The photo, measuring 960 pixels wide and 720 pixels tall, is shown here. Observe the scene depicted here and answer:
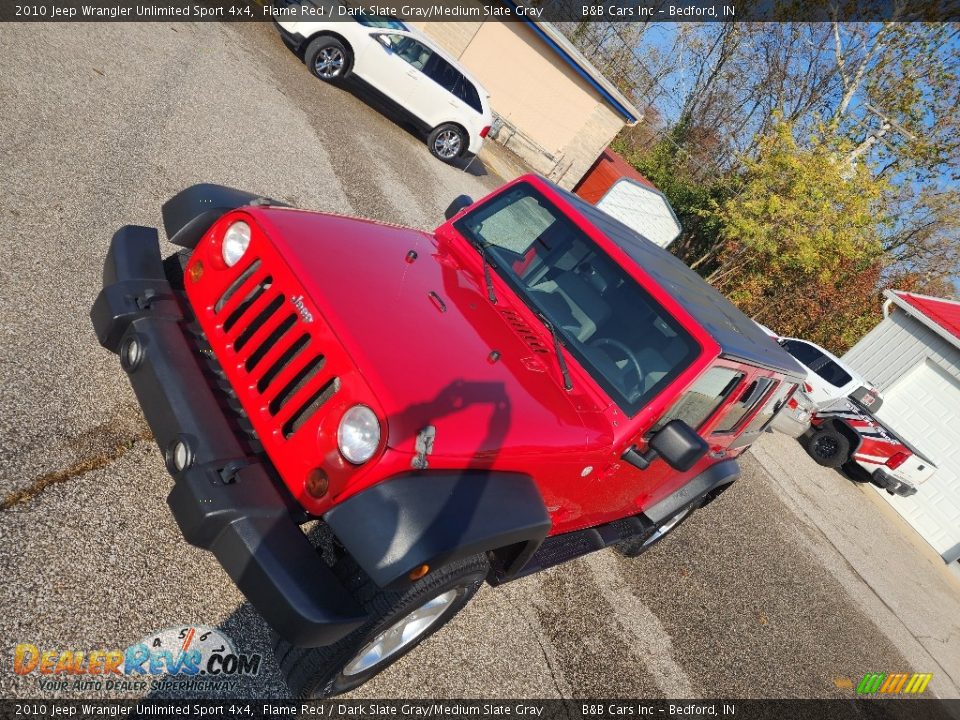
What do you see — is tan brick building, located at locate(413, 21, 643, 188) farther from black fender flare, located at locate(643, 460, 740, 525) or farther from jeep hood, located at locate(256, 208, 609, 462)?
jeep hood, located at locate(256, 208, 609, 462)

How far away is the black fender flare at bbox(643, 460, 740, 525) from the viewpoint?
4053 millimetres

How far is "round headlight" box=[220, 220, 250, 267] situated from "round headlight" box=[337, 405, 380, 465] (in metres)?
1.11

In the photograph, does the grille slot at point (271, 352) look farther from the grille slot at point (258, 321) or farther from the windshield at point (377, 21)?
the windshield at point (377, 21)

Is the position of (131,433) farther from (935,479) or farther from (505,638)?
(935,479)

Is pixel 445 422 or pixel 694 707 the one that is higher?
pixel 445 422

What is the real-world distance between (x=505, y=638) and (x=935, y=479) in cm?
1072

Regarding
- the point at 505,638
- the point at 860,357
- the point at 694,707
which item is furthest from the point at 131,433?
the point at 860,357

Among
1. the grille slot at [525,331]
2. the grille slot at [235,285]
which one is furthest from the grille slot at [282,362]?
the grille slot at [525,331]

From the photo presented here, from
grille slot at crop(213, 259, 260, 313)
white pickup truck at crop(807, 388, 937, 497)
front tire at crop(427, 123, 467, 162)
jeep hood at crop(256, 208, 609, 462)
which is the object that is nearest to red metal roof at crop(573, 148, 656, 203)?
front tire at crop(427, 123, 467, 162)

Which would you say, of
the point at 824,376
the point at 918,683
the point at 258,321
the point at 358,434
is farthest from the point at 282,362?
the point at 824,376

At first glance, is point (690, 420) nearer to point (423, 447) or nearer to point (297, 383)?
point (423, 447)

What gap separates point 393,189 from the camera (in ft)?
30.6

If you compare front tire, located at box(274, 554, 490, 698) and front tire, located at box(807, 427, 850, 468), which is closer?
front tire, located at box(274, 554, 490, 698)

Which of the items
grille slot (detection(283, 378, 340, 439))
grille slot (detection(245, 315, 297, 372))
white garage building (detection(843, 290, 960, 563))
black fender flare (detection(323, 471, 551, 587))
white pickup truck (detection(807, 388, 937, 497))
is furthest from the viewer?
white garage building (detection(843, 290, 960, 563))
